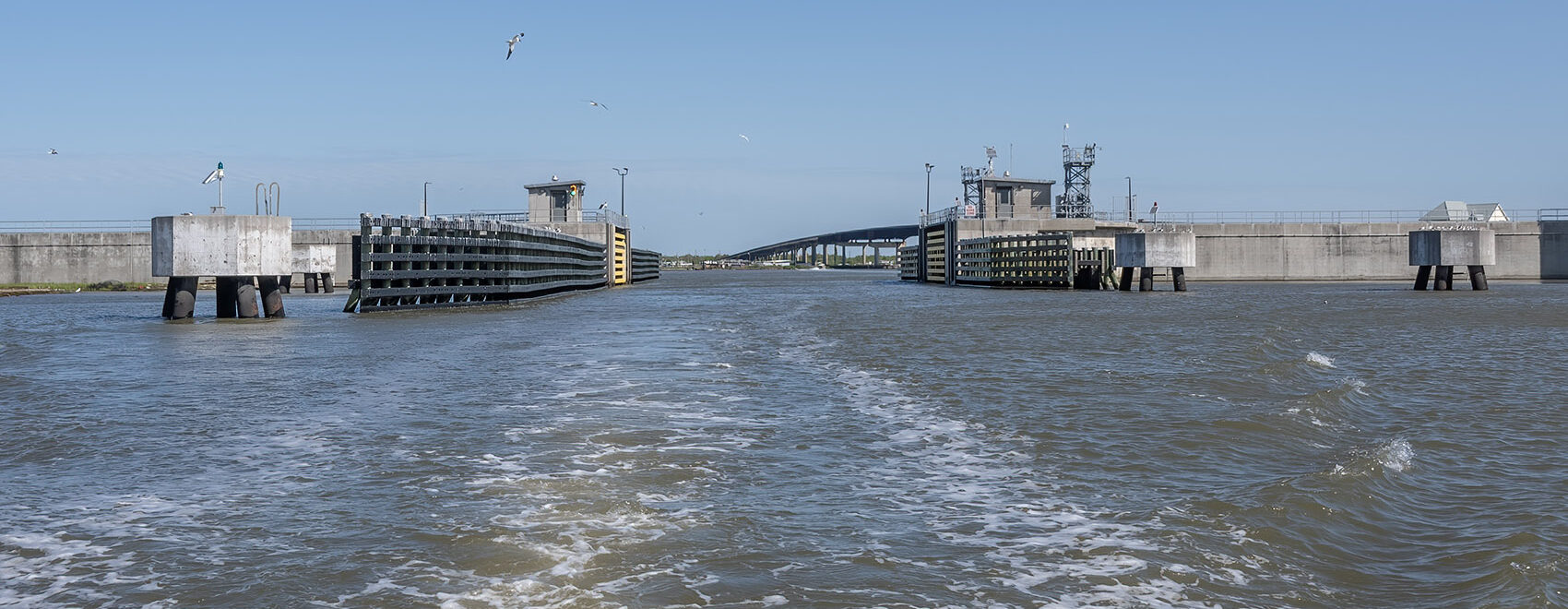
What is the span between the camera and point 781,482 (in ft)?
23.7

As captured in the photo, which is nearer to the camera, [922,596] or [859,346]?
[922,596]

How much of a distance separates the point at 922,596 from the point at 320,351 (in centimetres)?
1423

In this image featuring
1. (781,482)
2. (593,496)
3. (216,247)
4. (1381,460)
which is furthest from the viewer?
(216,247)

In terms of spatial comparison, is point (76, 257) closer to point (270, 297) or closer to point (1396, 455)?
point (270, 297)

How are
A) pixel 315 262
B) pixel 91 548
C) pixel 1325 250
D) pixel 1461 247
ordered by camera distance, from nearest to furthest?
1. pixel 91 548
2. pixel 1461 247
3. pixel 315 262
4. pixel 1325 250

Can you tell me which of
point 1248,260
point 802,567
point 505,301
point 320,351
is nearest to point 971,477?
point 802,567

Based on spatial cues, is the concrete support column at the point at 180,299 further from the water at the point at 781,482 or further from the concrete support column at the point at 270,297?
the water at the point at 781,482

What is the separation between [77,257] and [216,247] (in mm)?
55917

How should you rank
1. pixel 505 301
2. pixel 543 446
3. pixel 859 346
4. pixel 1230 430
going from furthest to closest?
1. pixel 505 301
2. pixel 859 346
3. pixel 1230 430
4. pixel 543 446

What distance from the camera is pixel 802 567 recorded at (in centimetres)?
530

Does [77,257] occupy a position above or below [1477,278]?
above

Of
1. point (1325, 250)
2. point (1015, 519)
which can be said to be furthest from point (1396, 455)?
point (1325, 250)

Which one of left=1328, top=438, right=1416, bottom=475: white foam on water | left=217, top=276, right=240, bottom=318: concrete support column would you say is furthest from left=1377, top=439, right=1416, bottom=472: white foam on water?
left=217, top=276, right=240, bottom=318: concrete support column

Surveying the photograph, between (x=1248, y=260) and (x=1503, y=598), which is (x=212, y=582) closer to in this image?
(x=1503, y=598)
